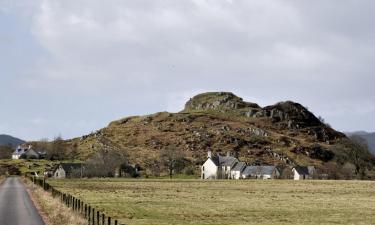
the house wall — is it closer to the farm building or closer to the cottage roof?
the farm building

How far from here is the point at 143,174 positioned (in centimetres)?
19925

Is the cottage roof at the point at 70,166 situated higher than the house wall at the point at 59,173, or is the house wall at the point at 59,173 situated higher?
the cottage roof at the point at 70,166

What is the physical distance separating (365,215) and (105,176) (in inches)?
5589

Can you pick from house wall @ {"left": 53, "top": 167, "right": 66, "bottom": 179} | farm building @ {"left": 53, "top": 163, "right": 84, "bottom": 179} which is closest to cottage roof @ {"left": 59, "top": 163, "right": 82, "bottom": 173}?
farm building @ {"left": 53, "top": 163, "right": 84, "bottom": 179}

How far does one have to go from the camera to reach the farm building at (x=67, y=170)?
181 m

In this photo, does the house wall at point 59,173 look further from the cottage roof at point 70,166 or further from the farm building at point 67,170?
the cottage roof at point 70,166

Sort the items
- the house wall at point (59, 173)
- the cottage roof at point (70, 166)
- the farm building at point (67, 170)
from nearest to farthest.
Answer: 1. the farm building at point (67, 170)
2. the house wall at point (59, 173)
3. the cottage roof at point (70, 166)

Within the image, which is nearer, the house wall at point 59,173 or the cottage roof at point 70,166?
the house wall at point 59,173

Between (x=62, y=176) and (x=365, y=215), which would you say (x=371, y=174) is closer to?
(x=62, y=176)

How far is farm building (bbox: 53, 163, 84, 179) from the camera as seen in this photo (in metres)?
181

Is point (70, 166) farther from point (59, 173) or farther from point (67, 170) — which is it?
point (59, 173)

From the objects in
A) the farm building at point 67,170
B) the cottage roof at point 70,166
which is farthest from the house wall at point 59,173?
the cottage roof at point 70,166

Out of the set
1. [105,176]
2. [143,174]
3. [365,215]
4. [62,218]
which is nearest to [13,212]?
[62,218]

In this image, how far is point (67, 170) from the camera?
618 feet
